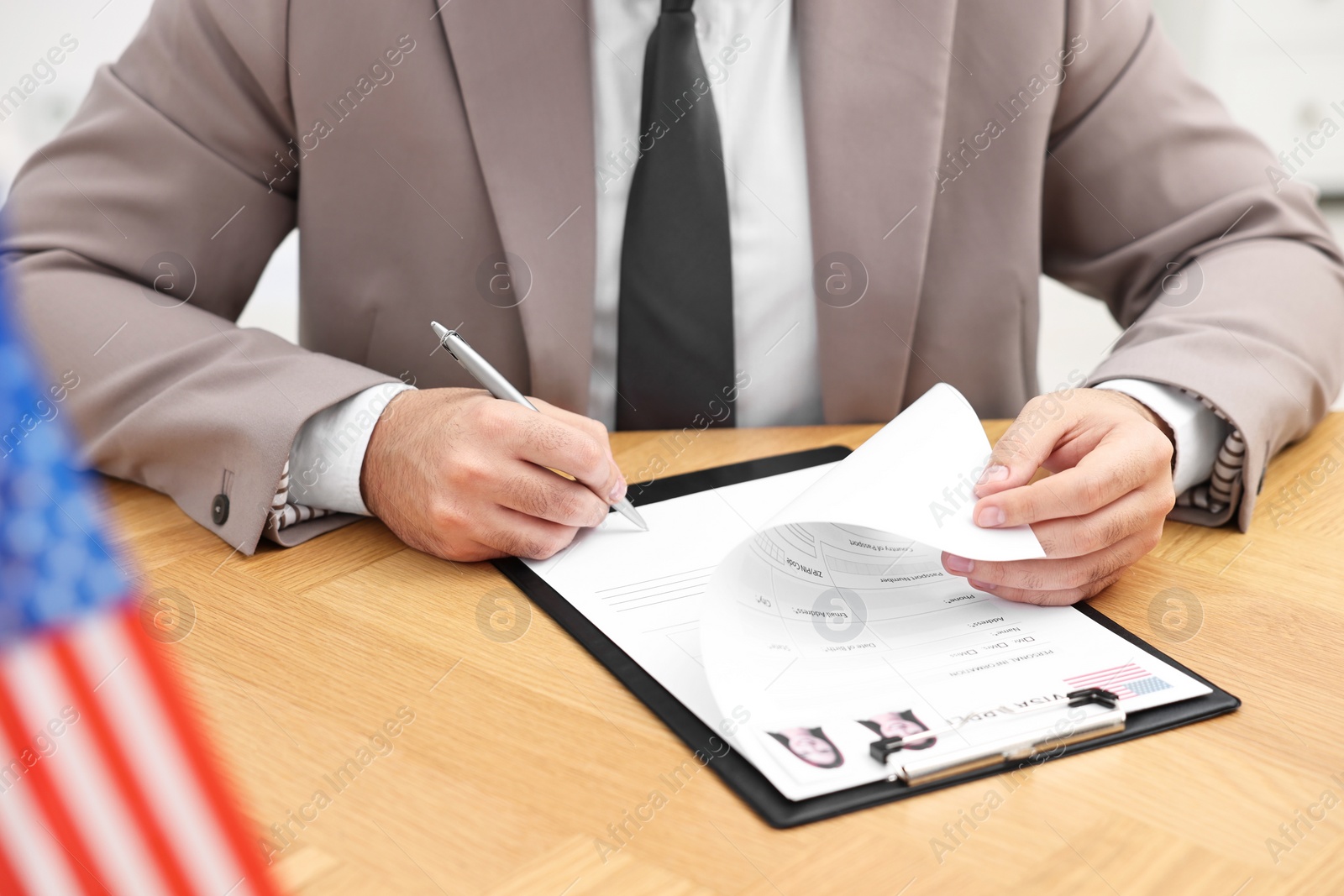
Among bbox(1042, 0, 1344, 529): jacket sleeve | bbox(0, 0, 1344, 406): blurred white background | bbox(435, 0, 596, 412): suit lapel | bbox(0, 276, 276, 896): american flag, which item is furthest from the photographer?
bbox(0, 0, 1344, 406): blurred white background

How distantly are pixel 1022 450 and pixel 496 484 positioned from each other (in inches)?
15.6

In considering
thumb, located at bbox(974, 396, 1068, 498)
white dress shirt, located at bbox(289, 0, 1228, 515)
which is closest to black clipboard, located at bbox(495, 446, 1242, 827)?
thumb, located at bbox(974, 396, 1068, 498)

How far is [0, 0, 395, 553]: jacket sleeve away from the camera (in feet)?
2.95

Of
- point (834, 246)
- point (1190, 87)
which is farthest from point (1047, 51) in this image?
point (834, 246)

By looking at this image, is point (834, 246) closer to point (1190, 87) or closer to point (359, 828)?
point (1190, 87)

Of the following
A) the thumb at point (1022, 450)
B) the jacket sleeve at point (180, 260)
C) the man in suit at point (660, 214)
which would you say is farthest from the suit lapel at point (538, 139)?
the thumb at point (1022, 450)

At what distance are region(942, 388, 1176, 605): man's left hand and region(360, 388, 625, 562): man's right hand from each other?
28cm

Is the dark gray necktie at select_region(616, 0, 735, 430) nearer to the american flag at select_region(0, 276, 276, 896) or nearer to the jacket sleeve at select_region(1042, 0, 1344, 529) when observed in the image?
the jacket sleeve at select_region(1042, 0, 1344, 529)

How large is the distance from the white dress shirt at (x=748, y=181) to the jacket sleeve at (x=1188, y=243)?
35cm

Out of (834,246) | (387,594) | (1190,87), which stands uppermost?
(1190,87)

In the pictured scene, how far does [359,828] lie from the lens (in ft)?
1.73

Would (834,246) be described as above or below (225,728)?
above

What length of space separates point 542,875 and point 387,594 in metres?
0.33

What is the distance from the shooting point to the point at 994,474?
2.38 ft
